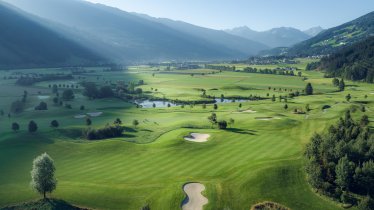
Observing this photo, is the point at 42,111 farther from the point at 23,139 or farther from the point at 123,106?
the point at 23,139

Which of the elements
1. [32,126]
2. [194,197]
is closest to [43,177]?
[194,197]

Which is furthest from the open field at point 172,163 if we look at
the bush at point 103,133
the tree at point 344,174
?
the tree at point 344,174

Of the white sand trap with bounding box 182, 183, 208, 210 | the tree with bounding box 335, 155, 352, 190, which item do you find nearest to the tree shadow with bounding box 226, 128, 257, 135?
the white sand trap with bounding box 182, 183, 208, 210

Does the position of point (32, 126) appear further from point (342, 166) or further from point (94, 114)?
point (342, 166)

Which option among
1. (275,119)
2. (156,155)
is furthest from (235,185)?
(275,119)

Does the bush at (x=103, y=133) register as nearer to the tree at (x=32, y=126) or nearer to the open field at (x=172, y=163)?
the open field at (x=172, y=163)

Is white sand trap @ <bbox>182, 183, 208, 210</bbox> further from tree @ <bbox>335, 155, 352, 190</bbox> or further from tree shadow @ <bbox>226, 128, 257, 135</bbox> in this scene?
tree shadow @ <bbox>226, 128, 257, 135</bbox>
